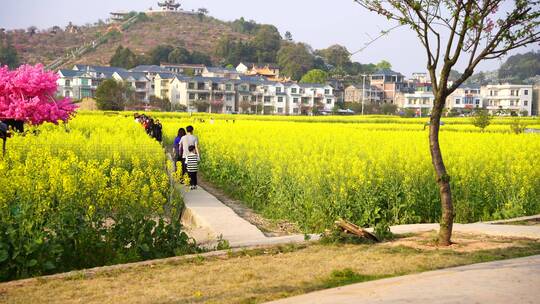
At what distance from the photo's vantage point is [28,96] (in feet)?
45.3

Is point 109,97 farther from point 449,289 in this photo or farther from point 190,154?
point 449,289

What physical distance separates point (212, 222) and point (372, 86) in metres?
122

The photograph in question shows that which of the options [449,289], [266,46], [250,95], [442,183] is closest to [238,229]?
[442,183]

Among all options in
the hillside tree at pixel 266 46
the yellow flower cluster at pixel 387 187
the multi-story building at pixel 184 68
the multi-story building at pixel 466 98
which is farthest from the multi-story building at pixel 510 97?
the yellow flower cluster at pixel 387 187

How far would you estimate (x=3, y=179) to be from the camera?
9016mm

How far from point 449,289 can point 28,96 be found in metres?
9.50

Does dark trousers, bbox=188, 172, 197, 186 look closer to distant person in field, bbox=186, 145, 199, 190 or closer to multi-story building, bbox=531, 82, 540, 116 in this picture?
distant person in field, bbox=186, 145, 199, 190

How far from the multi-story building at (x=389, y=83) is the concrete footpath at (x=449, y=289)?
122 metres

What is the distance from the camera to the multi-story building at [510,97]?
114 meters

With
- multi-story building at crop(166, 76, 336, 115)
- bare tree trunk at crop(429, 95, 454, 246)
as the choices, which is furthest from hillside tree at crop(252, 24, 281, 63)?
bare tree trunk at crop(429, 95, 454, 246)

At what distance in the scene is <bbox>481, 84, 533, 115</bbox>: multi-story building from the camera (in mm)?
114250

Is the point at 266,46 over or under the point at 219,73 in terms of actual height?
over

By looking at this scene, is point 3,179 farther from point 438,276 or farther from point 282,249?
point 438,276

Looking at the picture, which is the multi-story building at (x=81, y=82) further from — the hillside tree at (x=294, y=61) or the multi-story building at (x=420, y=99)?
the multi-story building at (x=420, y=99)
